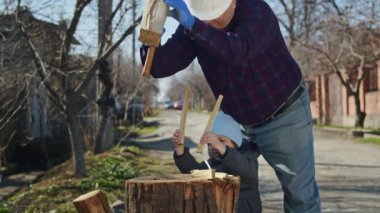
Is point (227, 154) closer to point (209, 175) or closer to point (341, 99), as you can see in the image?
Answer: point (209, 175)

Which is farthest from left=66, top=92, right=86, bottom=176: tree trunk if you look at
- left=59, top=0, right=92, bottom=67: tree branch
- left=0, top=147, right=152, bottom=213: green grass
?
left=59, top=0, right=92, bottom=67: tree branch

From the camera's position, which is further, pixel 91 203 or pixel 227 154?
pixel 227 154

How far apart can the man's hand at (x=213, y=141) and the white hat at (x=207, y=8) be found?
2.04 ft

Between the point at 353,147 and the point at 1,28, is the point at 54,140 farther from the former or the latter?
the point at 1,28

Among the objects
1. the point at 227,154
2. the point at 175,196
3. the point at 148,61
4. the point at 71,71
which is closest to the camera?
the point at 175,196

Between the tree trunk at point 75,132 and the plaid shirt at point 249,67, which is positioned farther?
the tree trunk at point 75,132

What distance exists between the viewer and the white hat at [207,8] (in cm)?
299

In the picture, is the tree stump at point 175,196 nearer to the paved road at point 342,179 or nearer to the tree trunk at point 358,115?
the paved road at point 342,179

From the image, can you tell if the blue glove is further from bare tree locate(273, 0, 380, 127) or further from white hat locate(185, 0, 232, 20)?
bare tree locate(273, 0, 380, 127)

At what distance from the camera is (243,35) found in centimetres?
286

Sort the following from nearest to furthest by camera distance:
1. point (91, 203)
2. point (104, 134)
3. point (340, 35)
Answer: point (91, 203) → point (104, 134) → point (340, 35)

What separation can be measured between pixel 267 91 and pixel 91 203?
1.09m

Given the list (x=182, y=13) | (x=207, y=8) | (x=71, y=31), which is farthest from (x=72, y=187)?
(x=182, y=13)

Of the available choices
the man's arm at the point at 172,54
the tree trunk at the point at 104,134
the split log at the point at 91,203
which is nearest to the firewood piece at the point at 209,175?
the split log at the point at 91,203
